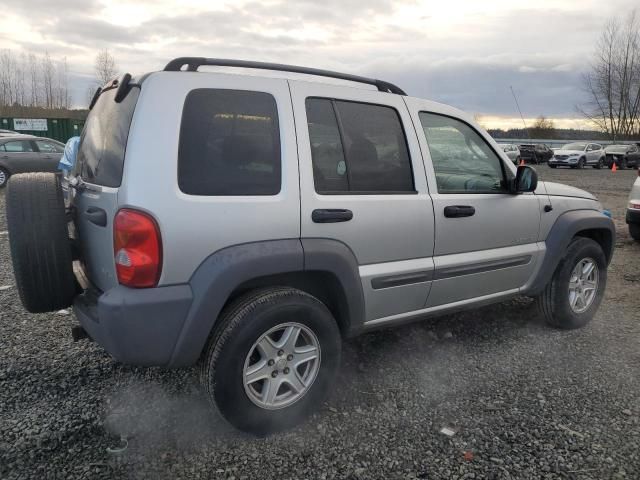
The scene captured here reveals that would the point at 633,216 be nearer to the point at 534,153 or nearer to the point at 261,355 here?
the point at 261,355

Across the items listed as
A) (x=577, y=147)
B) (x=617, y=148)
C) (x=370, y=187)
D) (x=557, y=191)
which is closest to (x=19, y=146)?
(x=370, y=187)

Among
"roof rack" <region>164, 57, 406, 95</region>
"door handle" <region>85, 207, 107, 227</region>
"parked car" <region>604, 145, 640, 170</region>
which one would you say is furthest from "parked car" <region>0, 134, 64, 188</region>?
"parked car" <region>604, 145, 640, 170</region>

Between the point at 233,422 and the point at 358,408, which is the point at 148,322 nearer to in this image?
the point at 233,422

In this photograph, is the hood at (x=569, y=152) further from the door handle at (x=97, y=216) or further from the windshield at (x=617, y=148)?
the door handle at (x=97, y=216)

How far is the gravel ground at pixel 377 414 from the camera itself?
2445 millimetres

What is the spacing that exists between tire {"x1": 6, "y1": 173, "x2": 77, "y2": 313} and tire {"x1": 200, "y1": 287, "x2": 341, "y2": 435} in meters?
0.87

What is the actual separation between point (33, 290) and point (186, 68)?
1377mm

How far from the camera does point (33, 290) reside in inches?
103

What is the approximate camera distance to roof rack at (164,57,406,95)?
2527 millimetres

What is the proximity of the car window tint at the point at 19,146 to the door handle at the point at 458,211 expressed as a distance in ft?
47.0

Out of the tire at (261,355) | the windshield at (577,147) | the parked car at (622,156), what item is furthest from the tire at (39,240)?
the parked car at (622,156)

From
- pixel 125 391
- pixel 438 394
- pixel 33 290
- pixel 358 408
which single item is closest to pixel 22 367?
pixel 125 391

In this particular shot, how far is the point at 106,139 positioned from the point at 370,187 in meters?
1.43

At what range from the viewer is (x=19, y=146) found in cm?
1405
